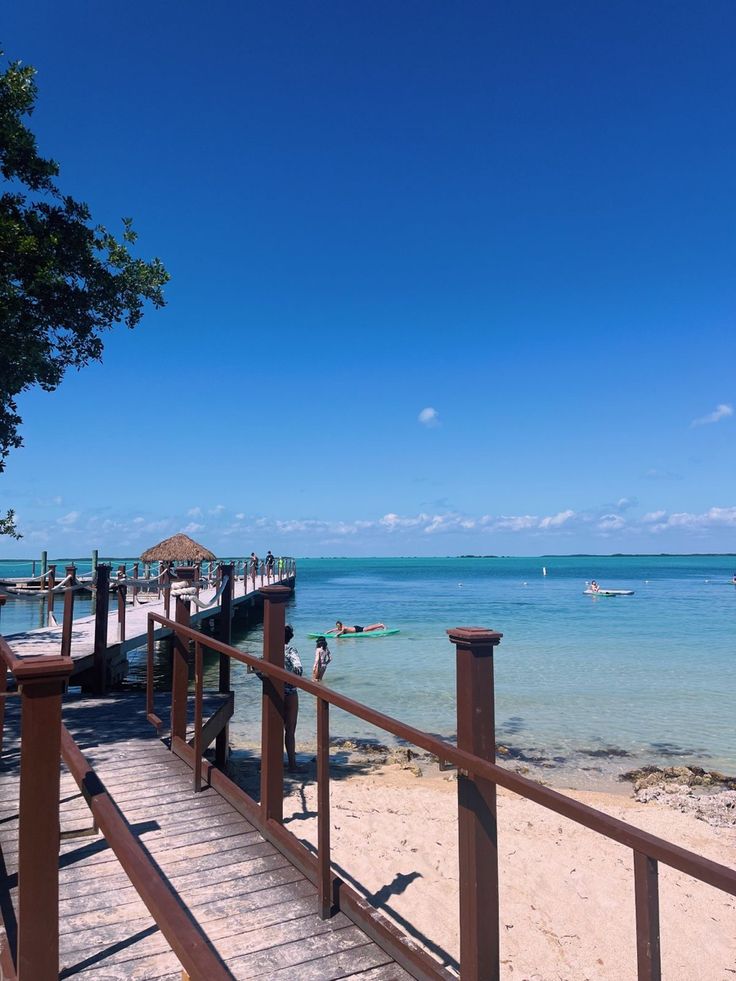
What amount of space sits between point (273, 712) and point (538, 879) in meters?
4.01

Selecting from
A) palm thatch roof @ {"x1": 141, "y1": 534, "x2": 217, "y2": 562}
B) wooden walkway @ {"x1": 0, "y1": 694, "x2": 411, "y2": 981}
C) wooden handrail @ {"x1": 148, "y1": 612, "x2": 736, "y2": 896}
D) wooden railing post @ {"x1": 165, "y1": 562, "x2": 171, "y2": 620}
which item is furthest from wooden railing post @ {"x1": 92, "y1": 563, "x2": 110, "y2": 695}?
palm thatch roof @ {"x1": 141, "y1": 534, "x2": 217, "y2": 562}

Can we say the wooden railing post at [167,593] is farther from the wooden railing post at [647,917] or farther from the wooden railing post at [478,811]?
the wooden railing post at [647,917]

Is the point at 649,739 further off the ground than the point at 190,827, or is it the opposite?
the point at 190,827

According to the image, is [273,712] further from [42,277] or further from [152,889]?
[42,277]

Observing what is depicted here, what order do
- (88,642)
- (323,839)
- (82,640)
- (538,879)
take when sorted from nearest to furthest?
1. (323,839)
2. (538,879)
3. (88,642)
4. (82,640)

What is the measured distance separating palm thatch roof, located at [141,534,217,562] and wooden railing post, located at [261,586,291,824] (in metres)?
32.4

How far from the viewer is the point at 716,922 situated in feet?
19.1

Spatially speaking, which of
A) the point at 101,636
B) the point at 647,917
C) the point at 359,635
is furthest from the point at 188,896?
the point at 359,635

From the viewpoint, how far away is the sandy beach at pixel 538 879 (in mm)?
5152

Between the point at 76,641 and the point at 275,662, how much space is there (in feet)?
28.7

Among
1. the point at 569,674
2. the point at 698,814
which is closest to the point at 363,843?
the point at 698,814

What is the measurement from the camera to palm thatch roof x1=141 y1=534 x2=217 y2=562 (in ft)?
117

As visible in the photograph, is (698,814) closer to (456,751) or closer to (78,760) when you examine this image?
(456,751)

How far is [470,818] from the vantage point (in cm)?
248
